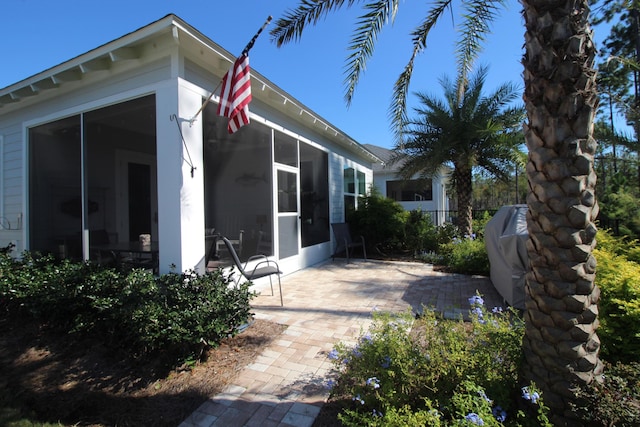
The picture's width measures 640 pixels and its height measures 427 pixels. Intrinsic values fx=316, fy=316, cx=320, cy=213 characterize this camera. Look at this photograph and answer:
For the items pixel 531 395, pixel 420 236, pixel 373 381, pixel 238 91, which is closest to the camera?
pixel 531 395

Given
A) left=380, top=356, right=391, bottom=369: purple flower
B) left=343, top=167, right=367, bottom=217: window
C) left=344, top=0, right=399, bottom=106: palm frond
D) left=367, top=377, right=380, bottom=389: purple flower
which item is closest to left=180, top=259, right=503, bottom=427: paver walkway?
left=380, top=356, right=391, bottom=369: purple flower

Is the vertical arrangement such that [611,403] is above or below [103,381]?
above

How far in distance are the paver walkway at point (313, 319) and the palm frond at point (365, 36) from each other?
313 centimetres

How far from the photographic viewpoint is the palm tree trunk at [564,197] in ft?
5.28

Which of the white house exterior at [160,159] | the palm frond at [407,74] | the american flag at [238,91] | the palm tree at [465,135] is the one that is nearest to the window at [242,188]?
the white house exterior at [160,159]

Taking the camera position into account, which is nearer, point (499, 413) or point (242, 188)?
point (499, 413)

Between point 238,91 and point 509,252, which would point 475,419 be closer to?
point 509,252

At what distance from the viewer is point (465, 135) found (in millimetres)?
8055

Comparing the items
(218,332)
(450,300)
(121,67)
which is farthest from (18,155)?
(450,300)

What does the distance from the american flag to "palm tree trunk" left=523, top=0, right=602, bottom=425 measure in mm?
2795

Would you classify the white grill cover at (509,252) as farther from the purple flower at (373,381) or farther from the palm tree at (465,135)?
the palm tree at (465,135)

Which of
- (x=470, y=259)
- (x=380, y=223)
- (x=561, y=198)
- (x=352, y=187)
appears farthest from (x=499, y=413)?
(x=352, y=187)

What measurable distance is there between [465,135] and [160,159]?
7.15 meters

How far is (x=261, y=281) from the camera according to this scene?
5645 millimetres
